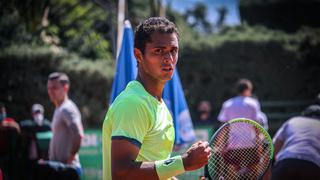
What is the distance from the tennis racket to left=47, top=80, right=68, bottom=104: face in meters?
3.92

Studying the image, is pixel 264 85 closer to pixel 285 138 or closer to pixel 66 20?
pixel 66 20

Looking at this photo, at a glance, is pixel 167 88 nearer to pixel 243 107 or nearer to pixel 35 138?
pixel 243 107

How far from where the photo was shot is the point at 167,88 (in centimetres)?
705

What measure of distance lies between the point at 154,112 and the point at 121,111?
0.74ft

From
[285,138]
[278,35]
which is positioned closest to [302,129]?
[285,138]

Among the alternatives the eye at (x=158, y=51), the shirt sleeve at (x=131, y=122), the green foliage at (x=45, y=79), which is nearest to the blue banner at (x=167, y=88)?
the eye at (x=158, y=51)

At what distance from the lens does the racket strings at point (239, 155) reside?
3.31 m

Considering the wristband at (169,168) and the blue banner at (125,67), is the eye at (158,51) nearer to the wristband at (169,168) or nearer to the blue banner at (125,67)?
the wristband at (169,168)

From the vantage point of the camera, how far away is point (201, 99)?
15672 millimetres

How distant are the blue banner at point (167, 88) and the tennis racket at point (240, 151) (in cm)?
270

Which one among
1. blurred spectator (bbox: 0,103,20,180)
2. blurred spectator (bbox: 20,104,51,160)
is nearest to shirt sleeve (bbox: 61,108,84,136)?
blurred spectator (bbox: 20,104,51,160)

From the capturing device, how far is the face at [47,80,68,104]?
6.97 meters

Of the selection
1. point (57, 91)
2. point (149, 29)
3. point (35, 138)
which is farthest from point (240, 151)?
point (35, 138)

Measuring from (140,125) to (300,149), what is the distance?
295 centimetres
